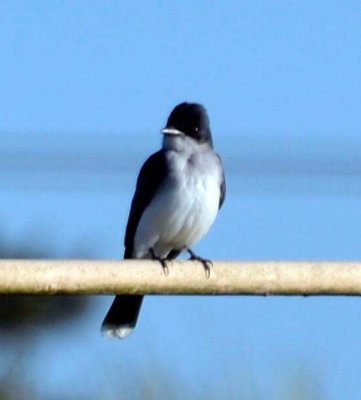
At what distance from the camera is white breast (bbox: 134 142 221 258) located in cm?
852

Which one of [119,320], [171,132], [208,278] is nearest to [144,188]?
[171,132]

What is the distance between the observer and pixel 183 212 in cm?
855

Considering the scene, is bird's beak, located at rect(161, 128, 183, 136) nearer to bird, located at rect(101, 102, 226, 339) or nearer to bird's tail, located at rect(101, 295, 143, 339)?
bird, located at rect(101, 102, 226, 339)

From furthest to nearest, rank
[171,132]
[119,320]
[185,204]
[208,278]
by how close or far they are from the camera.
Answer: [171,132]
[185,204]
[119,320]
[208,278]

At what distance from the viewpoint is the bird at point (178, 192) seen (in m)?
8.54

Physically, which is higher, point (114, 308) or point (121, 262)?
point (121, 262)

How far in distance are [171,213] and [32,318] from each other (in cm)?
729

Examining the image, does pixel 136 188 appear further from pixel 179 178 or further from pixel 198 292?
pixel 198 292

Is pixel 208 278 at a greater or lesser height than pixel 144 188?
greater

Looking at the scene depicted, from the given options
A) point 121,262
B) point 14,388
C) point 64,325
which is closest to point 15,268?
point 121,262

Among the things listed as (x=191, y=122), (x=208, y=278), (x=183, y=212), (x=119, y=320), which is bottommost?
(x=119, y=320)

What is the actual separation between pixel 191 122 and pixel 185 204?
1.94ft

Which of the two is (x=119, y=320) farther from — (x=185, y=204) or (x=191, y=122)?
(x=191, y=122)

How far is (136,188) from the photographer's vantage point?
9047 millimetres
